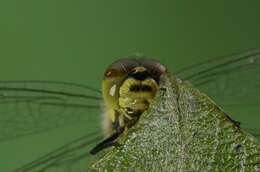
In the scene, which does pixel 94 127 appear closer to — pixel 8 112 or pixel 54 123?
pixel 54 123

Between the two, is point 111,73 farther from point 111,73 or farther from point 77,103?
point 77,103

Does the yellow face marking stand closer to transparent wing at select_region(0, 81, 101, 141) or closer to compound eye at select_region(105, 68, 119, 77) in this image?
compound eye at select_region(105, 68, 119, 77)

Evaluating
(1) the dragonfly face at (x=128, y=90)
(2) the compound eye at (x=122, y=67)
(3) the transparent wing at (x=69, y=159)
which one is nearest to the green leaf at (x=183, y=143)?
(1) the dragonfly face at (x=128, y=90)

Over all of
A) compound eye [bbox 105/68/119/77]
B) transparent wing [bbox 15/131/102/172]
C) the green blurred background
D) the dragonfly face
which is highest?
the green blurred background

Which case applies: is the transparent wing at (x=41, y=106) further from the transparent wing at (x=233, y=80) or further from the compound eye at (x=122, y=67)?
the compound eye at (x=122, y=67)

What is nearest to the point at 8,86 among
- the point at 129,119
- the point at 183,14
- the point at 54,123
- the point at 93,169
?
the point at 54,123

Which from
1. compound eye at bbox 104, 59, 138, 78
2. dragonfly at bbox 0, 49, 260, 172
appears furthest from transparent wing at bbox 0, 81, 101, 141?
compound eye at bbox 104, 59, 138, 78

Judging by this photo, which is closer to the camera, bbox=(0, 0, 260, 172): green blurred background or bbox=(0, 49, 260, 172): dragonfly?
bbox=(0, 49, 260, 172): dragonfly

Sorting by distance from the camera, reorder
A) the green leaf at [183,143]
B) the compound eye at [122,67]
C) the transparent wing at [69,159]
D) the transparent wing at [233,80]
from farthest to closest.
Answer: the transparent wing at [233,80], the transparent wing at [69,159], the compound eye at [122,67], the green leaf at [183,143]
